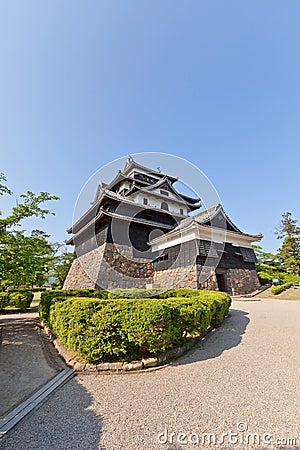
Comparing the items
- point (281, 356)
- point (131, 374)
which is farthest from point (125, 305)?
point (281, 356)

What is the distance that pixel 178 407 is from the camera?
2.71 meters

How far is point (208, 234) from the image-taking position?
14.1 m

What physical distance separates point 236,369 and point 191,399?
52.8 inches

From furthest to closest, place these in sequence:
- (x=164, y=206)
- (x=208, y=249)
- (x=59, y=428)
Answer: (x=164, y=206)
(x=208, y=249)
(x=59, y=428)

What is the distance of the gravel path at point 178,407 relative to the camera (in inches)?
86.5

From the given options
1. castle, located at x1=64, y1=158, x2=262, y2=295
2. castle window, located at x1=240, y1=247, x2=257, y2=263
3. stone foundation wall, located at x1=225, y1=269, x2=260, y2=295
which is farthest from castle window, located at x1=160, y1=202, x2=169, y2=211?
stone foundation wall, located at x1=225, y1=269, x2=260, y2=295

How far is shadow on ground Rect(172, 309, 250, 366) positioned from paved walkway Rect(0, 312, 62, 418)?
97.8 inches

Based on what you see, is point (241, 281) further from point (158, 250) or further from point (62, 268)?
point (62, 268)

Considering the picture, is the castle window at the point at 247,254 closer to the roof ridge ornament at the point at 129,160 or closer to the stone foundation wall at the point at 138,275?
the stone foundation wall at the point at 138,275

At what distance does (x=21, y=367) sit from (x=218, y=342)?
4.37 metres

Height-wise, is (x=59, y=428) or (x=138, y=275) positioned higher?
(x=138, y=275)

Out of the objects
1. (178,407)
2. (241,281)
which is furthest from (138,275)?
(178,407)

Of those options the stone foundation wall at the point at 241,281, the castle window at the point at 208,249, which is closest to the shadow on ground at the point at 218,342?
the castle window at the point at 208,249

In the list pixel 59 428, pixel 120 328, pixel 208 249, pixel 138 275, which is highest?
pixel 208 249
